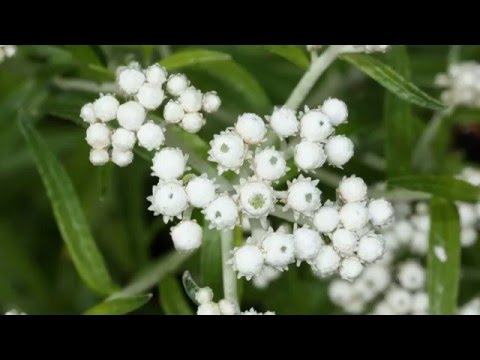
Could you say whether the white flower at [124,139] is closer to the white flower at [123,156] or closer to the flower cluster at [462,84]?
the white flower at [123,156]

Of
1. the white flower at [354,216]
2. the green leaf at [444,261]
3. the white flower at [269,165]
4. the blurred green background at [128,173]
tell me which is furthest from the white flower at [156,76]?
the green leaf at [444,261]

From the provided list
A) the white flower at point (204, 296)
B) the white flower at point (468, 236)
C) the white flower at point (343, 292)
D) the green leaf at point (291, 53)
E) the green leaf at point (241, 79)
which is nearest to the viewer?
the white flower at point (204, 296)

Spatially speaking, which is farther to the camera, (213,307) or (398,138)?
(398,138)

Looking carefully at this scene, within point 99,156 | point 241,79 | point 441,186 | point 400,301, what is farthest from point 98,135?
point 400,301

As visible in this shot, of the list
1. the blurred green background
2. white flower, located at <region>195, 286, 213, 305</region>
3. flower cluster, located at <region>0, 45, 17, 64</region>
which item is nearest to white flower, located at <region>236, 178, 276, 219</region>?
white flower, located at <region>195, 286, 213, 305</region>

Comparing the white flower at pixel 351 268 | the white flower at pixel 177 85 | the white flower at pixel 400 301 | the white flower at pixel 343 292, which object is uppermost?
the white flower at pixel 177 85

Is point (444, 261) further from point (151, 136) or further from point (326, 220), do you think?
point (151, 136)
